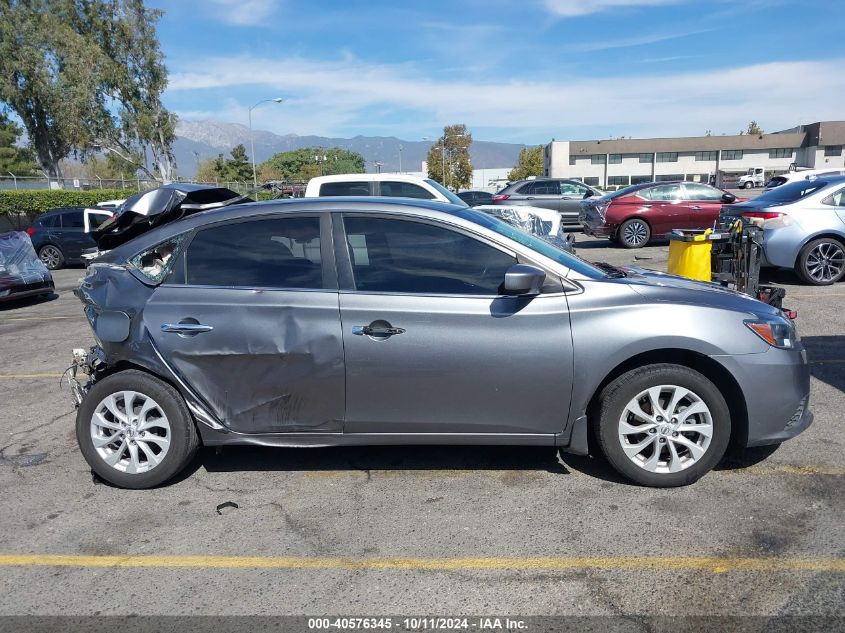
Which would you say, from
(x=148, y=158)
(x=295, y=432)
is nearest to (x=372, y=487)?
(x=295, y=432)

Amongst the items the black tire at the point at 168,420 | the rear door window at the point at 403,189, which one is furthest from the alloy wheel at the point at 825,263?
the black tire at the point at 168,420

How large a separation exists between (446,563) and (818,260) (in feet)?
29.6

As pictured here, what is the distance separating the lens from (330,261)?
391cm

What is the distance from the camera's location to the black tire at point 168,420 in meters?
3.91

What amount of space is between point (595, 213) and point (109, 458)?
44.6 ft

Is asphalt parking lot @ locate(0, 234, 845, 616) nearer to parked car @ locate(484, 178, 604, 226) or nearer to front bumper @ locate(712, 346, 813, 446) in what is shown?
front bumper @ locate(712, 346, 813, 446)

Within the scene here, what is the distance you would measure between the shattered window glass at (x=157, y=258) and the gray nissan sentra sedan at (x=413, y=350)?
2cm

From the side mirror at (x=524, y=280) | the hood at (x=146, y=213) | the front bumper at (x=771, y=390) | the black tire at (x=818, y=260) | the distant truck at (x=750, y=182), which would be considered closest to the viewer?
the side mirror at (x=524, y=280)

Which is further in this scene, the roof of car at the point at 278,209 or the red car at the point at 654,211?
the red car at the point at 654,211

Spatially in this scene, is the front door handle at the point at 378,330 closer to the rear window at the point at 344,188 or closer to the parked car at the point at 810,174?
the rear window at the point at 344,188

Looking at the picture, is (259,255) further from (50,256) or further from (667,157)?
(667,157)

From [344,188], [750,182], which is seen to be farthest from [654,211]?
[750,182]

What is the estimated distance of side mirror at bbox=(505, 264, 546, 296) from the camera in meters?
3.56

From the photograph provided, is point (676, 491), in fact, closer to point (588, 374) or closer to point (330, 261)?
point (588, 374)
